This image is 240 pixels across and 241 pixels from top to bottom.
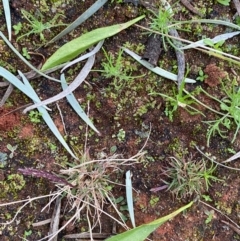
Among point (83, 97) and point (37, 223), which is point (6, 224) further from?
point (83, 97)

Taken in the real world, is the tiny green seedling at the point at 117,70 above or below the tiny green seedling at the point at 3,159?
above

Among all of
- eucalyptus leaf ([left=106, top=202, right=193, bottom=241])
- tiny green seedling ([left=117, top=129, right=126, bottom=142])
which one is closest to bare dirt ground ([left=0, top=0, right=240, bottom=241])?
tiny green seedling ([left=117, top=129, right=126, bottom=142])

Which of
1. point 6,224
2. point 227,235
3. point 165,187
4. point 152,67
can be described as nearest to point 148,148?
point 165,187

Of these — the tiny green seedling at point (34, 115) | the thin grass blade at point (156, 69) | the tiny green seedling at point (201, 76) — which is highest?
the thin grass blade at point (156, 69)

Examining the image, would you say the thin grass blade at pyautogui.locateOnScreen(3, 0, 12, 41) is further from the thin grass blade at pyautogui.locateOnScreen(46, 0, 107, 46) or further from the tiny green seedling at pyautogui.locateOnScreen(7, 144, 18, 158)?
the tiny green seedling at pyautogui.locateOnScreen(7, 144, 18, 158)

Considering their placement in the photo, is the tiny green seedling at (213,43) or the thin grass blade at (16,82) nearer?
the thin grass blade at (16,82)

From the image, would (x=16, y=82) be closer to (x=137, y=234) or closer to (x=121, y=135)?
(x=121, y=135)

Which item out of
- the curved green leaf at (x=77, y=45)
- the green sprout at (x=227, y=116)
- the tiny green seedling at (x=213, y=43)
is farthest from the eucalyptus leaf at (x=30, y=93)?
the tiny green seedling at (x=213, y=43)

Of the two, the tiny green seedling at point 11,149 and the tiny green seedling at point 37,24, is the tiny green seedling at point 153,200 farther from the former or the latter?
the tiny green seedling at point 37,24
